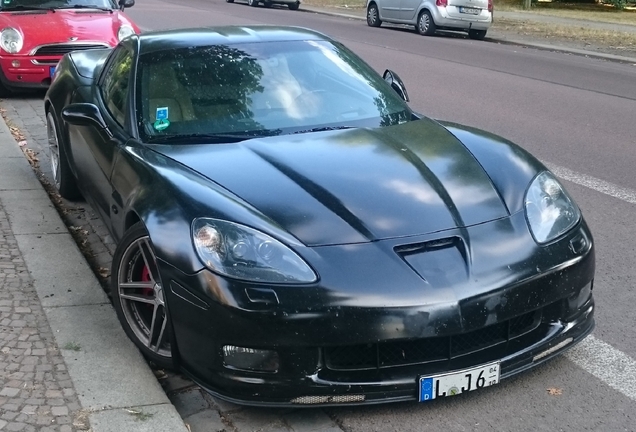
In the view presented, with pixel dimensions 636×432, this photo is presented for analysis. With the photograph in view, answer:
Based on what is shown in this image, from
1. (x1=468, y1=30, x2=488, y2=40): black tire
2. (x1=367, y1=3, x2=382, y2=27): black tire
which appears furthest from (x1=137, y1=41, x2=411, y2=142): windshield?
(x1=367, y1=3, x2=382, y2=27): black tire

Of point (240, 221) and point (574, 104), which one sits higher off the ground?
point (240, 221)

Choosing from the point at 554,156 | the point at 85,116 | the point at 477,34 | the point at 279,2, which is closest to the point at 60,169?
the point at 85,116

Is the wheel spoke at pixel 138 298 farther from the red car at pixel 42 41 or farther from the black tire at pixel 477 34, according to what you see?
the black tire at pixel 477 34

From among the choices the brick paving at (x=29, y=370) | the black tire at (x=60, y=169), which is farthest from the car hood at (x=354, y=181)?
the black tire at (x=60, y=169)

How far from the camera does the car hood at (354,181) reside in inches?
141

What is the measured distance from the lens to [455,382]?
3.41m

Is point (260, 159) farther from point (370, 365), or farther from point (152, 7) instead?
point (152, 7)

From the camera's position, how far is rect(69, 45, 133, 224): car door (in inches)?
189

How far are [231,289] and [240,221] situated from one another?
0.33 m

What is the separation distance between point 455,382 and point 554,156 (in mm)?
5207

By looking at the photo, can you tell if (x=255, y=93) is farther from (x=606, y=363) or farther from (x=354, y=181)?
(x=606, y=363)

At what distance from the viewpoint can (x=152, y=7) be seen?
1117 inches

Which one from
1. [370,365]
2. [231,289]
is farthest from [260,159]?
[370,365]

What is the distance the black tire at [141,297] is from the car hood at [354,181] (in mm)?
445
